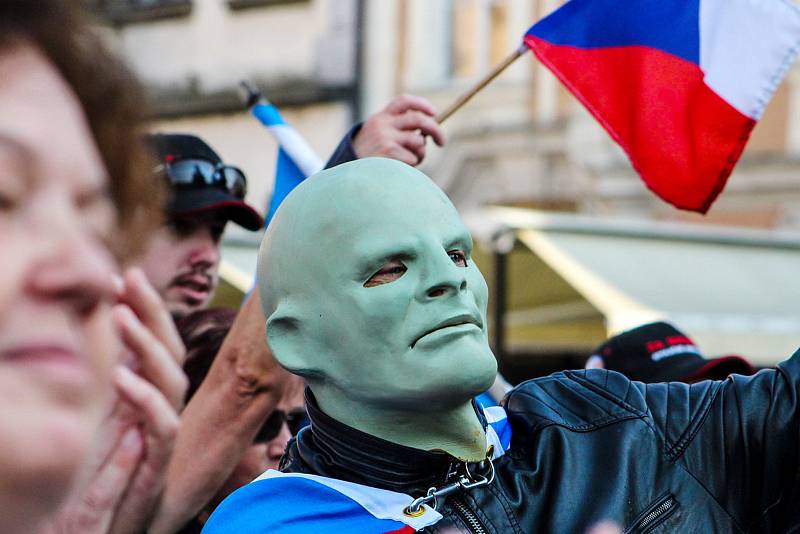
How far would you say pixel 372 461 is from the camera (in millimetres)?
1637

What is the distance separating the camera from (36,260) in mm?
794

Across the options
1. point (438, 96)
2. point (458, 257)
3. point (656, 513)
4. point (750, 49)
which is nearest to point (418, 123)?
point (458, 257)

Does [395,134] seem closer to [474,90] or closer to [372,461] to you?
[474,90]

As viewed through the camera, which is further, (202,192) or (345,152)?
(202,192)

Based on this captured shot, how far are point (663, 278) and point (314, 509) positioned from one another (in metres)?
5.14

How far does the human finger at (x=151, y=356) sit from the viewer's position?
1.00 m

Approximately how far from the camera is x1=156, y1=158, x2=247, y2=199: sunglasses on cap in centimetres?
276

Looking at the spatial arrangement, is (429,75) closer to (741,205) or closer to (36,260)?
(741,205)

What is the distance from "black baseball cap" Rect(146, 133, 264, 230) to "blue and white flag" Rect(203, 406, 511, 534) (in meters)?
1.17

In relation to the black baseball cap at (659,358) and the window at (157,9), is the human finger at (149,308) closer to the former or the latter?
the black baseball cap at (659,358)

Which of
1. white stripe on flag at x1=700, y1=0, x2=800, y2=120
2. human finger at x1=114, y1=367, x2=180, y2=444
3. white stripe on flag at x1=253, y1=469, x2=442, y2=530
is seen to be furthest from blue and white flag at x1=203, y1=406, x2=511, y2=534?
white stripe on flag at x1=700, y1=0, x2=800, y2=120

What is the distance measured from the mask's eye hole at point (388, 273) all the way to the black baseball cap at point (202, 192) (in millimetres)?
1070

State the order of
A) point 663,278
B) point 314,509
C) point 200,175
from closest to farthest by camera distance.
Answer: point 314,509
point 200,175
point 663,278

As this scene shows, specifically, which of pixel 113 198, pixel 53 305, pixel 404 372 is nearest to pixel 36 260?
pixel 53 305
